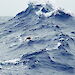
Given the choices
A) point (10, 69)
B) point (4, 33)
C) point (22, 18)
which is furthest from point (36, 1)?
point (10, 69)

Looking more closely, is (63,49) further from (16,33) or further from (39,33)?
(16,33)

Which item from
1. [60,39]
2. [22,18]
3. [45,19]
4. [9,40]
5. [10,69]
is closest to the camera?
[10,69]

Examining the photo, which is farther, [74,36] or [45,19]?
[45,19]

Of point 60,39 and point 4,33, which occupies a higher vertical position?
point 60,39

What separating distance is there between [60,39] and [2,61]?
8.38 meters

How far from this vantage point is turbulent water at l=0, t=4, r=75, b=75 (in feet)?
95.6

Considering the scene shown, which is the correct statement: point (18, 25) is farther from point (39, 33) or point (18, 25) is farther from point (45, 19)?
point (39, 33)

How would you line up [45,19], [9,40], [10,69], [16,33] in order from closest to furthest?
[10,69], [9,40], [16,33], [45,19]

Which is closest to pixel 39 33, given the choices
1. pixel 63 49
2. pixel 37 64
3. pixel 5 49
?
pixel 5 49

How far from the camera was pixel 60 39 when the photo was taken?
121ft

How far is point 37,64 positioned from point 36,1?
1396 inches

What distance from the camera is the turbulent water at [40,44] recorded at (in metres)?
29.1

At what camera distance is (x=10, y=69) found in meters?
29.1

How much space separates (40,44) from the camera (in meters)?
36.8
